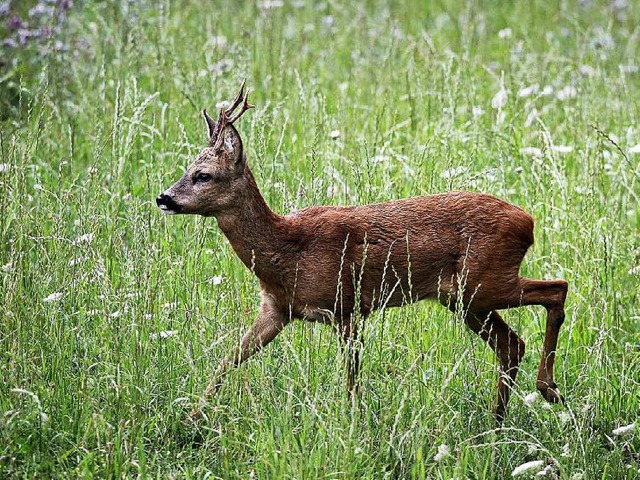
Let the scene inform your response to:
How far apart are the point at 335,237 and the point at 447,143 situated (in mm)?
1843

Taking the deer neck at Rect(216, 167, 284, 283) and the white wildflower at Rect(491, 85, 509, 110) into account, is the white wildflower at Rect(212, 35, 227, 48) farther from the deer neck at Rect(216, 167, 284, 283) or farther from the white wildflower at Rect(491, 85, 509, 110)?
the deer neck at Rect(216, 167, 284, 283)

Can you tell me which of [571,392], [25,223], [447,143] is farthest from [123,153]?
[571,392]

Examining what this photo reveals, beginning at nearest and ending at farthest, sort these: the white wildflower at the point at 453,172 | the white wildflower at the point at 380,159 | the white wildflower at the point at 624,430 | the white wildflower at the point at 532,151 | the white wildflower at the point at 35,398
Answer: the white wildflower at the point at 35,398, the white wildflower at the point at 624,430, the white wildflower at the point at 453,172, the white wildflower at the point at 380,159, the white wildflower at the point at 532,151

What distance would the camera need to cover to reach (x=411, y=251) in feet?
15.8

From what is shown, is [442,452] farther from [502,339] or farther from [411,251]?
[502,339]

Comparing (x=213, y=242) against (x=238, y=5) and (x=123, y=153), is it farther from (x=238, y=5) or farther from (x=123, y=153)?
(x=238, y=5)

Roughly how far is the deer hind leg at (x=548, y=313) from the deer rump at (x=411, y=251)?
98 millimetres

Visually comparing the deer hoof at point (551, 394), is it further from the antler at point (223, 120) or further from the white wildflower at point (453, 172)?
the antler at point (223, 120)

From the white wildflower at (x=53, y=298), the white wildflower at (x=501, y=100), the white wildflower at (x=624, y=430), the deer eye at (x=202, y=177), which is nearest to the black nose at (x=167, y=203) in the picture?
the deer eye at (x=202, y=177)

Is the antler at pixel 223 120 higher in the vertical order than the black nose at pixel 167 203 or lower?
higher

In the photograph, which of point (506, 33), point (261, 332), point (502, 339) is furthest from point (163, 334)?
point (506, 33)

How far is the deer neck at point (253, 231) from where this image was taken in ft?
15.6

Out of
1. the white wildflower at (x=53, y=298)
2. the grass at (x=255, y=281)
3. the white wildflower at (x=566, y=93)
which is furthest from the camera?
the white wildflower at (x=566, y=93)

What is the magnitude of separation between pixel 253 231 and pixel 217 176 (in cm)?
28
